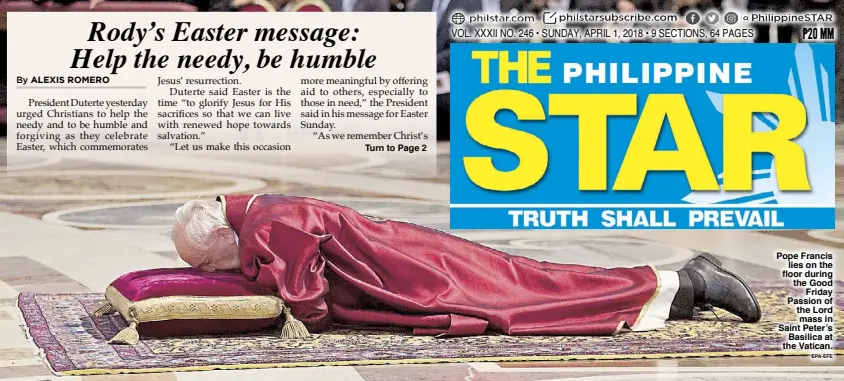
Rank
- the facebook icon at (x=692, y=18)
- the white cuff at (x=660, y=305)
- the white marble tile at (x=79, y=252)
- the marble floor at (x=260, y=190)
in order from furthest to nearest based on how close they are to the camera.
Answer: the white marble tile at (x=79, y=252) < the facebook icon at (x=692, y=18) < the white cuff at (x=660, y=305) < the marble floor at (x=260, y=190)

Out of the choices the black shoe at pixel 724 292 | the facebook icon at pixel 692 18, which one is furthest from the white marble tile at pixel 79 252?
the facebook icon at pixel 692 18

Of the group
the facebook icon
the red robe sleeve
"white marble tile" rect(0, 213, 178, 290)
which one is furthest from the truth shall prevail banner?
"white marble tile" rect(0, 213, 178, 290)

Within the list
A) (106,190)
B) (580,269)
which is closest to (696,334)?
(580,269)

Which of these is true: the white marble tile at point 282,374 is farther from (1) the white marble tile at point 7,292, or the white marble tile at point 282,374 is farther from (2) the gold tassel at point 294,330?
(1) the white marble tile at point 7,292

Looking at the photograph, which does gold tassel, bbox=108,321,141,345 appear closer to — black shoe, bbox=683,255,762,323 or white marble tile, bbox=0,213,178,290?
white marble tile, bbox=0,213,178,290

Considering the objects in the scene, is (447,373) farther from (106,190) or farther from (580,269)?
(106,190)

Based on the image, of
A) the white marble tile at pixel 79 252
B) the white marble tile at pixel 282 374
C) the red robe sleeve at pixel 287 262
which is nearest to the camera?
the white marble tile at pixel 282 374

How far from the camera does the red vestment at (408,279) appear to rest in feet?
14.7

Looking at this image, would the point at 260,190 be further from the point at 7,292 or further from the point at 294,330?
the point at 294,330

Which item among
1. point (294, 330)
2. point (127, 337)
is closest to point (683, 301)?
point (294, 330)

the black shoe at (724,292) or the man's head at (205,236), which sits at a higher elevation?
the man's head at (205,236)

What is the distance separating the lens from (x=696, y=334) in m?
4.59

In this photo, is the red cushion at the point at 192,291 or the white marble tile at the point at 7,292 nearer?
the red cushion at the point at 192,291

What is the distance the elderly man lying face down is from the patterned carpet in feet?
0.22
